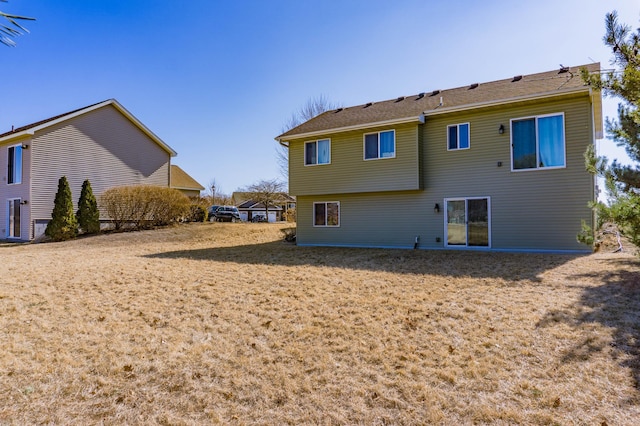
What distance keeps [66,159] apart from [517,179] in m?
21.3

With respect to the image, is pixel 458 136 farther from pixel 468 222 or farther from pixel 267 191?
pixel 267 191

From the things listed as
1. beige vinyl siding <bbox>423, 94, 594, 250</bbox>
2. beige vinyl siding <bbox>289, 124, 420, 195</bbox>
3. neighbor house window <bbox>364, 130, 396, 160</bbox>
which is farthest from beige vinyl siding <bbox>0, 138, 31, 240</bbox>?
beige vinyl siding <bbox>423, 94, 594, 250</bbox>

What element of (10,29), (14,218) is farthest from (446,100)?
(14,218)

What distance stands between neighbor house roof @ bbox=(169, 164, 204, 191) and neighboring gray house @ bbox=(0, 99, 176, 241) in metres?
5.91

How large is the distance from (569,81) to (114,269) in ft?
44.2

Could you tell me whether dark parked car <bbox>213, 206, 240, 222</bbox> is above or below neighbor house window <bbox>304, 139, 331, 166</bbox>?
below

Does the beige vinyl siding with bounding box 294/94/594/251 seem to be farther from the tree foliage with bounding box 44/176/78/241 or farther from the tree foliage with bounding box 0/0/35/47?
the tree foliage with bounding box 44/176/78/241

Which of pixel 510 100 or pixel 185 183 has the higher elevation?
pixel 510 100

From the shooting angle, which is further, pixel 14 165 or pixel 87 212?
pixel 14 165

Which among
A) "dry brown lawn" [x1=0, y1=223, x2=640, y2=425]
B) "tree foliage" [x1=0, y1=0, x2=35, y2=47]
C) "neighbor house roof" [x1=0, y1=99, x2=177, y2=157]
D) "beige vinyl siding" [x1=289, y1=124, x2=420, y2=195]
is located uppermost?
"neighbor house roof" [x1=0, y1=99, x2=177, y2=157]

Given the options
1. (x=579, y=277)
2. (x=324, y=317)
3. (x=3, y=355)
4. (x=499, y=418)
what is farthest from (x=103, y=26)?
(x=579, y=277)

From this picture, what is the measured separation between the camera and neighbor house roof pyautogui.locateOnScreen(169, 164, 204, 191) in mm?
29752

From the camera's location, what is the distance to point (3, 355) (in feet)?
14.6

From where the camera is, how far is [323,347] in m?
4.78
